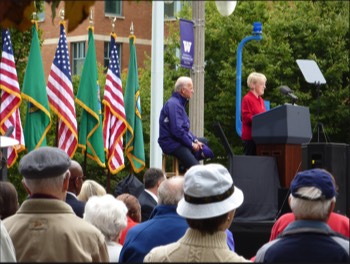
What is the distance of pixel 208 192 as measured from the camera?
17.7 feet

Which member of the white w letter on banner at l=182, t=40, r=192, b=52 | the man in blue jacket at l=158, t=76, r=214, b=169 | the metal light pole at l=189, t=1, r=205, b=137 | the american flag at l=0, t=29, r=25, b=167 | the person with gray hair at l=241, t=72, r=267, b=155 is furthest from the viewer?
the metal light pole at l=189, t=1, r=205, b=137

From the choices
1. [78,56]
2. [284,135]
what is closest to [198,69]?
[284,135]

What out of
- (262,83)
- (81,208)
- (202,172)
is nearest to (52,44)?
(262,83)

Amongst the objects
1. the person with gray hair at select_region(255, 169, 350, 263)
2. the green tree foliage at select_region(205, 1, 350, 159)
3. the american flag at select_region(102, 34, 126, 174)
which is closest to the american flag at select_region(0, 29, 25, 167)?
the american flag at select_region(102, 34, 126, 174)

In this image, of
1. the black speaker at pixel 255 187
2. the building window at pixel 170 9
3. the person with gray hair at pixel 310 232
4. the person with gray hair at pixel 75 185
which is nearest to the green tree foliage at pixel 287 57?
the building window at pixel 170 9

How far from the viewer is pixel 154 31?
56.6ft

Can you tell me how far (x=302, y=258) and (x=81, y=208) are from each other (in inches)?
140

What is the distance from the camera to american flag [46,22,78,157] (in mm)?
16281

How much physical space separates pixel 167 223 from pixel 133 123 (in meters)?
10.5

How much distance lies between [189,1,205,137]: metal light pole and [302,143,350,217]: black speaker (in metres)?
5.26

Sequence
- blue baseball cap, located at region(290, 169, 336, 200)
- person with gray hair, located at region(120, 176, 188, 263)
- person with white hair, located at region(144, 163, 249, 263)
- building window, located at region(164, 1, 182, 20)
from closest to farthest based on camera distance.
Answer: person with white hair, located at region(144, 163, 249, 263) < blue baseball cap, located at region(290, 169, 336, 200) < person with gray hair, located at region(120, 176, 188, 263) < building window, located at region(164, 1, 182, 20)

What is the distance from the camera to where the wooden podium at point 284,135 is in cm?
1299

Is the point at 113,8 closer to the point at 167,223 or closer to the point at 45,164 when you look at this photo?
the point at 167,223

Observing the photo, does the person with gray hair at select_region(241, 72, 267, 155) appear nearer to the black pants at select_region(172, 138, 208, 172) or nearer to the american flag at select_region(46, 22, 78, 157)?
the black pants at select_region(172, 138, 208, 172)
